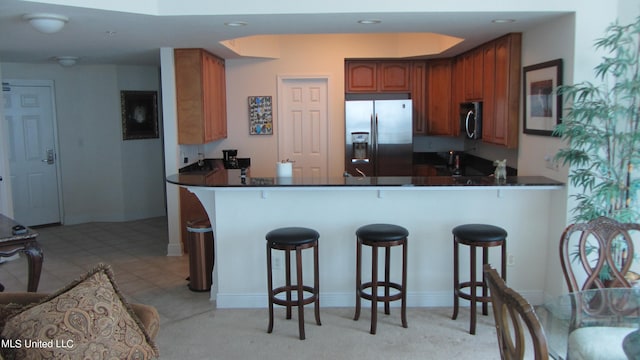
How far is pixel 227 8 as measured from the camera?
380 cm

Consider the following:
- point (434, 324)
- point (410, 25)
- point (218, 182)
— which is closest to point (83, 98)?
point (218, 182)

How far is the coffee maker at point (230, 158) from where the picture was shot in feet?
22.0

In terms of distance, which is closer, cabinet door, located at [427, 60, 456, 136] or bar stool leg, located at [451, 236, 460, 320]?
bar stool leg, located at [451, 236, 460, 320]

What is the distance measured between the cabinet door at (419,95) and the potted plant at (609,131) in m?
3.13

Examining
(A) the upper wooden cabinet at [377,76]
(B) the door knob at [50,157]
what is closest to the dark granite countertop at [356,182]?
(A) the upper wooden cabinet at [377,76]

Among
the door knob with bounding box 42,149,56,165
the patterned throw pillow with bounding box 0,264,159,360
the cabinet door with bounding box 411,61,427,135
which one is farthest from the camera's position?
the door knob with bounding box 42,149,56,165

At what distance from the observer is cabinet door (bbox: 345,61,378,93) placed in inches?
272

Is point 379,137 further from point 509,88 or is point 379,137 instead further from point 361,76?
point 509,88

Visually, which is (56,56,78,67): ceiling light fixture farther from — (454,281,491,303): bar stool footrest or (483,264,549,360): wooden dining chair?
(483,264,549,360): wooden dining chair

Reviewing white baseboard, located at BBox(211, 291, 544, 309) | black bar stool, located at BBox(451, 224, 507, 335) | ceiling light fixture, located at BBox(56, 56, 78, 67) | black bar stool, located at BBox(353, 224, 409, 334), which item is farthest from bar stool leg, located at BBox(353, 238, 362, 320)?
ceiling light fixture, located at BBox(56, 56, 78, 67)

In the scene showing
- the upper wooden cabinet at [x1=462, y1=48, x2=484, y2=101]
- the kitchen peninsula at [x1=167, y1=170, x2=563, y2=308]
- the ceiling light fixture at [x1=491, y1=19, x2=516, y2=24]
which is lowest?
the kitchen peninsula at [x1=167, y1=170, x2=563, y2=308]

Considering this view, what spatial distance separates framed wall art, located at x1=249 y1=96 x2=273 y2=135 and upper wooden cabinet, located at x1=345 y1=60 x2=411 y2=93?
105 cm

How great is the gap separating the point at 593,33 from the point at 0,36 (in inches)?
186

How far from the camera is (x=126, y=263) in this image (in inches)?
219
